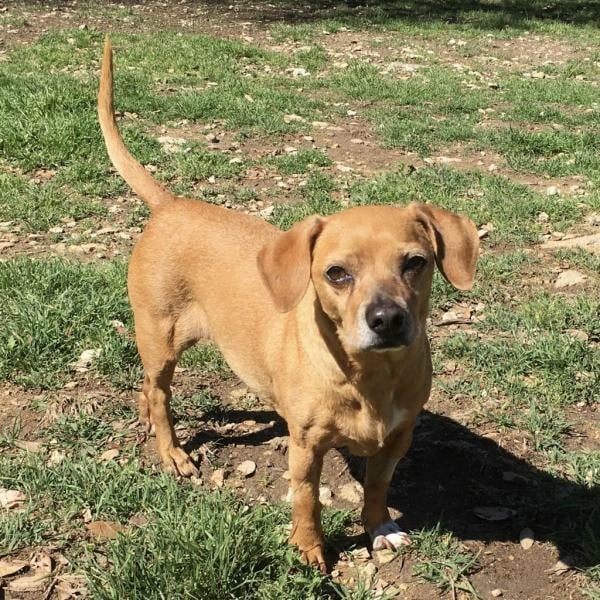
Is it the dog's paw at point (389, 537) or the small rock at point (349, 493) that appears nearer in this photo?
the dog's paw at point (389, 537)

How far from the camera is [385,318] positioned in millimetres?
2500

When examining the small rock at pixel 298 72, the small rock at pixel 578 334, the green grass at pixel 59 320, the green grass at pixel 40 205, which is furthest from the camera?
the small rock at pixel 298 72

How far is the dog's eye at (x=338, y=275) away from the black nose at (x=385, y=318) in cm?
23

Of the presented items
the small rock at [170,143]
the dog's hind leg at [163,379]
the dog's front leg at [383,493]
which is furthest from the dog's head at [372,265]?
the small rock at [170,143]

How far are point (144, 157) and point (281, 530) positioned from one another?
4.81m

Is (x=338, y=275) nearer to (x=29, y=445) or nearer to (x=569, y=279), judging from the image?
(x=29, y=445)

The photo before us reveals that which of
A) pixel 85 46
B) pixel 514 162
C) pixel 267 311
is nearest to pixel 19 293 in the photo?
pixel 267 311

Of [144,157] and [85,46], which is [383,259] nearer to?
[144,157]

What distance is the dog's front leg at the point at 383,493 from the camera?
3.16 m

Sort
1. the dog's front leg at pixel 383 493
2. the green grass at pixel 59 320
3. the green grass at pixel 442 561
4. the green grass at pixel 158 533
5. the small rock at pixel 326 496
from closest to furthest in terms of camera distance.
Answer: the green grass at pixel 158 533, the green grass at pixel 442 561, the dog's front leg at pixel 383 493, the small rock at pixel 326 496, the green grass at pixel 59 320

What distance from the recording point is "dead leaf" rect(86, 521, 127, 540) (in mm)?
3221

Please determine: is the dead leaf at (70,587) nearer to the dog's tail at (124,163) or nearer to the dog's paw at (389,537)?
the dog's paw at (389,537)

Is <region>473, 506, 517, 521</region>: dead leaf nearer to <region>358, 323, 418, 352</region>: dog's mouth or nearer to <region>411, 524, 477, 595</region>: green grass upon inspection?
<region>411, 524, 477, 595</region>: green grass

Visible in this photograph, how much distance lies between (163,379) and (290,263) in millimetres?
1223
